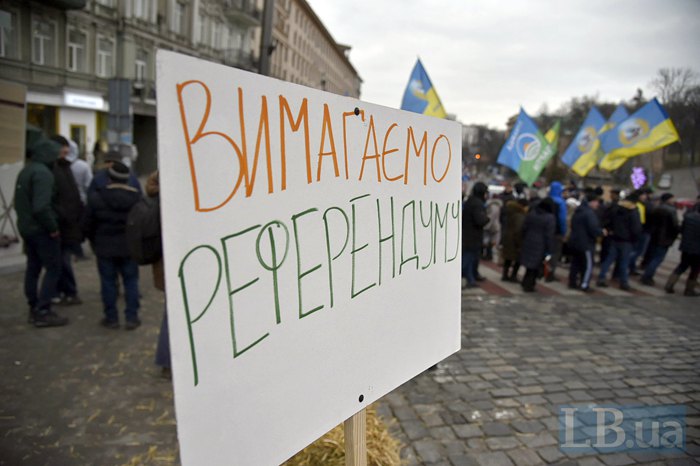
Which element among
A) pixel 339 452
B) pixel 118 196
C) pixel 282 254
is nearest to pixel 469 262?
pixel 118 196

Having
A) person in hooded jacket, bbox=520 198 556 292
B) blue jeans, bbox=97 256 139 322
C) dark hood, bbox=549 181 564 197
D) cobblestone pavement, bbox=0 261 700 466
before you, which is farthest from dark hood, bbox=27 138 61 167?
dark hood, bbox=549 181 564 197

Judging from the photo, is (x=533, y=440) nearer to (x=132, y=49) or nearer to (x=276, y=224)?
(x=276, y=224)

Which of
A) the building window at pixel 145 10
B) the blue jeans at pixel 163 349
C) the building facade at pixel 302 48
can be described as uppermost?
the building facade at pixel 302 48

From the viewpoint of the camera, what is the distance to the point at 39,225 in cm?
462

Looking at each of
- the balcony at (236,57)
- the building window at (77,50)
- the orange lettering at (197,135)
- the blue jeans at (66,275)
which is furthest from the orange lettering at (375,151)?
the balcony at (236,57)

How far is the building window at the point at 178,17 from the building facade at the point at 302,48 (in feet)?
37.2

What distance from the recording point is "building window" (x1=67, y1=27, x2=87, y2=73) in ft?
67.6

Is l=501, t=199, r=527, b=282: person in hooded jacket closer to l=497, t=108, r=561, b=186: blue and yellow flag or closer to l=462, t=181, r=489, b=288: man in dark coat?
l=462, t=181, r=489, b=288: man in dark coat

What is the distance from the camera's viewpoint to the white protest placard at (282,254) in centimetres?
118

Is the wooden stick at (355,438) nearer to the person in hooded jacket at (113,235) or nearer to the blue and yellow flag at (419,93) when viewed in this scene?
the person in hooded jacket at (113,235)

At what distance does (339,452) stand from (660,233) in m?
8.53

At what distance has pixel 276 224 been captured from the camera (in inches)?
55.3

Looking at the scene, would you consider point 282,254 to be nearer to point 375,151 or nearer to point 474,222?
point 375,151

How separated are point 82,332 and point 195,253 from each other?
4.33 meters
